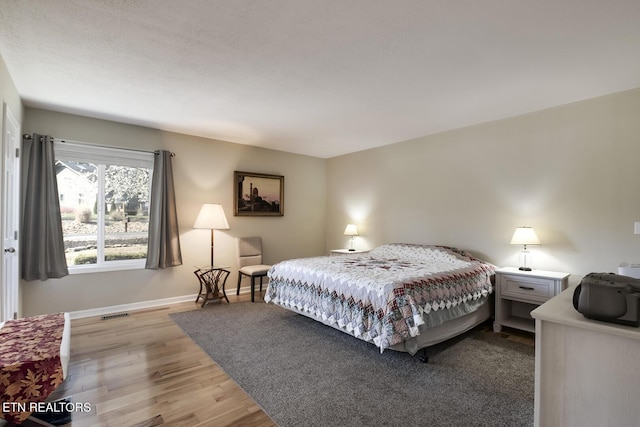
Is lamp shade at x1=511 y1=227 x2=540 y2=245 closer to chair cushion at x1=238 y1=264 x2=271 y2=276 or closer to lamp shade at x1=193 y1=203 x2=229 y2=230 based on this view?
chair cushion at x1=238 y1=264 x2=271 y2=276

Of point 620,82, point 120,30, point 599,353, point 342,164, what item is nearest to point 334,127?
point 342,164

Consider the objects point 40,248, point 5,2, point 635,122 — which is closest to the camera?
point 5,2

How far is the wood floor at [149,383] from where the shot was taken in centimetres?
191

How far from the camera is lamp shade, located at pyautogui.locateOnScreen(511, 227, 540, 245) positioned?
329 cm

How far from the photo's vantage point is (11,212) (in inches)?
116

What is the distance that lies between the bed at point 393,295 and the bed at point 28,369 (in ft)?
6.60

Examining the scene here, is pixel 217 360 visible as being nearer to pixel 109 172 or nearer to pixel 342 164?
pixel 109 172

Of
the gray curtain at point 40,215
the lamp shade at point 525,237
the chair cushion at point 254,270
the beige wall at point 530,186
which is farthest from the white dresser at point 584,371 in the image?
the gray curtain at point 40,215

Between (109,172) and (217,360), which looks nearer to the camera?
(217,360)

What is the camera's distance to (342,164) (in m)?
5.94

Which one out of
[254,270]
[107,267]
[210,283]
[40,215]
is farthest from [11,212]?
[254,270]

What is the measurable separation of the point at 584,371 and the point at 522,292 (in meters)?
2.09

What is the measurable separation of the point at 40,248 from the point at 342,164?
4.56 meters

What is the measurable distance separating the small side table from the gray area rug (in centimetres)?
92
